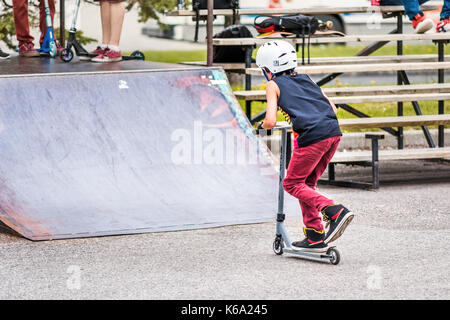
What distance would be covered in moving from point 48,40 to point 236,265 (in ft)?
18.4

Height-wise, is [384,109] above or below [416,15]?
below

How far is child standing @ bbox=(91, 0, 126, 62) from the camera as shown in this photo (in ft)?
28.4

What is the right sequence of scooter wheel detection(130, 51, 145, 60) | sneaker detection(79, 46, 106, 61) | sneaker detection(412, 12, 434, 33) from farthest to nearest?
1. scooter wheel detection(130, 51, 145, 60)
2. sneaker detection(412, 12, 434, 33)
3. sneaker detection(79, 46, 106, 61)

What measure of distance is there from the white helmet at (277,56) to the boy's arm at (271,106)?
0.12 m

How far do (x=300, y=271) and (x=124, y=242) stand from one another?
151 cm

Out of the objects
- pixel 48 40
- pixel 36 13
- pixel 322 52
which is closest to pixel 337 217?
pixel 48 40

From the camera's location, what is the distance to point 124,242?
20.8ft

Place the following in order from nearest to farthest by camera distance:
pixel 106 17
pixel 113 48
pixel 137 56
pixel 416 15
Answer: pixel 106 17
pixel 113 48
pixel 416 15
pixel 137 56

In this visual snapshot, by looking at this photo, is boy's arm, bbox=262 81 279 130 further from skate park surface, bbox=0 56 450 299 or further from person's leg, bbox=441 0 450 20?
person's leg, bbox=441 0 450 20

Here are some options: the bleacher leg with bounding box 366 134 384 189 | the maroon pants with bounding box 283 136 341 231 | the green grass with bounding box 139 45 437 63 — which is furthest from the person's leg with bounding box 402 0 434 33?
the green grass with bounding box 139 45 437 63

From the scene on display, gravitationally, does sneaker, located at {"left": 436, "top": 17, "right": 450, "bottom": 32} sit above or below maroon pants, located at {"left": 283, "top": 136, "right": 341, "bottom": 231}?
above

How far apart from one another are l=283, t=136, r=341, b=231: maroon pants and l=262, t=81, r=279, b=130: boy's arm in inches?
13.6

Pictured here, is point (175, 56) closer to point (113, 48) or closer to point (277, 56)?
point (113, 48)

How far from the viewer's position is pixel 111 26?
8.80m
